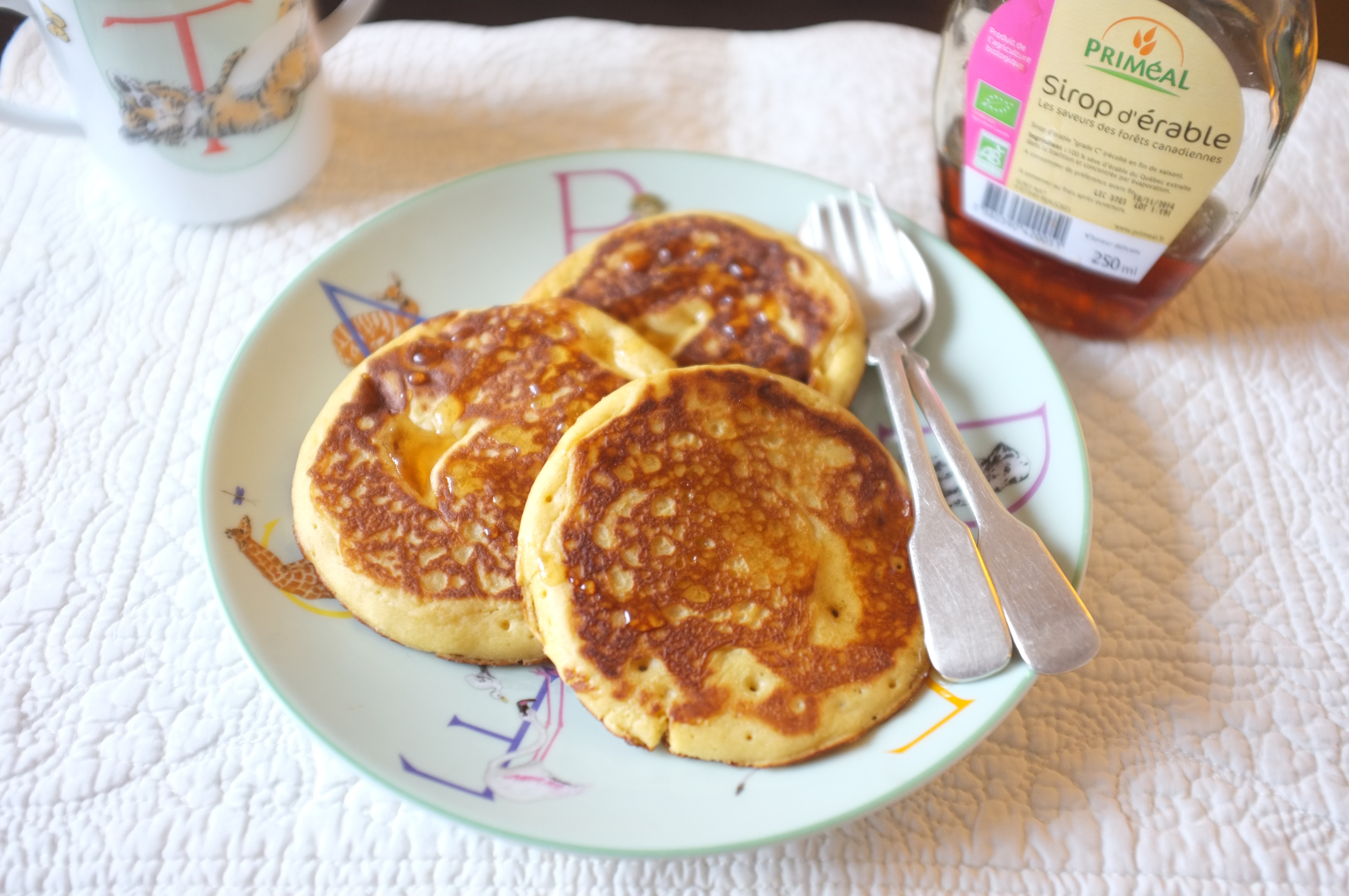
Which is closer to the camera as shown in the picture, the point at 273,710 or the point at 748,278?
the point at 273,710

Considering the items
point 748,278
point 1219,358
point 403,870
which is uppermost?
point 748,278

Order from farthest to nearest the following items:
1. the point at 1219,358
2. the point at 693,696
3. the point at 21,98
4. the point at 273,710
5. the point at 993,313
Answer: the point at 21,98 → the point at 1219,358 → the point at 993,313 → the point at 273,710 → the point at 693,696

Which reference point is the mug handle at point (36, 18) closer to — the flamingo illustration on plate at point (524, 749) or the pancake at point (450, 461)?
the pancake at point (450, 461)

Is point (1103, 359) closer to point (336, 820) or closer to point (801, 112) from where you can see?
point (801, 112)

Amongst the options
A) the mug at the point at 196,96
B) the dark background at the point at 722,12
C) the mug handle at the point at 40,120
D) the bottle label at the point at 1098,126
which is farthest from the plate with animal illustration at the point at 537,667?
the dark background at the point at 722,12

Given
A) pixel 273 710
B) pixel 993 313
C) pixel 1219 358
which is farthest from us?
pixel 1219 358

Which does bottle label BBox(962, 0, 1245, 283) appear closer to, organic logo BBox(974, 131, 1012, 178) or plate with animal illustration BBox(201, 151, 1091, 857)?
organic logo BBox(974, 131, 1012, 178)

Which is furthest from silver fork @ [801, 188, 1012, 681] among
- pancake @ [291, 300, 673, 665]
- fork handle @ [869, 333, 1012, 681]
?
pancake @ [291, 300, 673, 665]

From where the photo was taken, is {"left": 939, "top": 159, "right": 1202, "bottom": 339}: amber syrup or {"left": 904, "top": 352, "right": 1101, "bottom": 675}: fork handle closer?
{"left": 904, "top": 352, "right": 1101, "bottom": 675}: fork handle

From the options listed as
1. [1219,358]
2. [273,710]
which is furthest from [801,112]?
[273,710]
